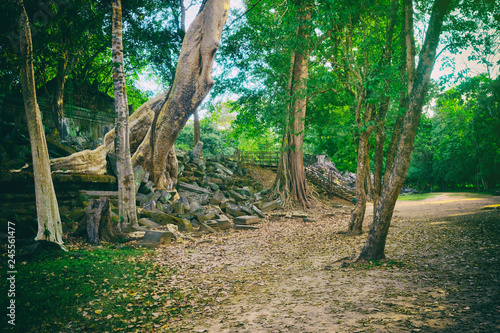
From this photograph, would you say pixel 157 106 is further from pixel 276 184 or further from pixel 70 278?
pixel 70 278

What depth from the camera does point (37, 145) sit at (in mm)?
5652

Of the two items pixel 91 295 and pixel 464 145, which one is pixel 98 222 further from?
pixel 464 145

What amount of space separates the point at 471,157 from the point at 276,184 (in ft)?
78.2

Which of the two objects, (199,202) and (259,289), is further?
(199,202)

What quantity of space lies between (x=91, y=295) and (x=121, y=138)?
458cm

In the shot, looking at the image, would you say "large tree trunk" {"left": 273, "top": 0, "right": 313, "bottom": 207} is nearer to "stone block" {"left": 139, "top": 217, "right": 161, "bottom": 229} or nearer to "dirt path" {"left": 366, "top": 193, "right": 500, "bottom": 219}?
"dirt path" {"left": 366, "top": 193, "right": 500, "bottom": 219}

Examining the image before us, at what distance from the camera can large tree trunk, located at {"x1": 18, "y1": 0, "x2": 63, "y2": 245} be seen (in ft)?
18.1

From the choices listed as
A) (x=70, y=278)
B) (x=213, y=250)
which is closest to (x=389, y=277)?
(x=213, y=250)

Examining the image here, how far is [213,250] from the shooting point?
7164 millimetres

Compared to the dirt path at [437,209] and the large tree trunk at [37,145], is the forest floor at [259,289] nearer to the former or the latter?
the large tree trunk at [37,145]

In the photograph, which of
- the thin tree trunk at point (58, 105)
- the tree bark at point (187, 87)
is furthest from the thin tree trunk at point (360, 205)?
the thin tree trunk at point (58, 105)

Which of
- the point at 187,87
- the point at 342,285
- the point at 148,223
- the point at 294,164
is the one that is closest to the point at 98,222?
the point at 148,223

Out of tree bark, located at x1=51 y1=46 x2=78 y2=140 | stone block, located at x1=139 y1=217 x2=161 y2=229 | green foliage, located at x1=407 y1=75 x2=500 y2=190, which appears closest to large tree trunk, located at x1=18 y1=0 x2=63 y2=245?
stone block, located at x1=139 y1=217 x2=161 y2=229

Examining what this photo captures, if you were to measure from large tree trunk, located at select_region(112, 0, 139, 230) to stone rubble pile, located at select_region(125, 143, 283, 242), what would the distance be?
59 cm
